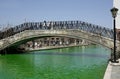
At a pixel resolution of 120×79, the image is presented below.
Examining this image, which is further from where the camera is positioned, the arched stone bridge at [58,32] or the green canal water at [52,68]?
the arched stone bridge at [58,32]

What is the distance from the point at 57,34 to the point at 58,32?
25cm

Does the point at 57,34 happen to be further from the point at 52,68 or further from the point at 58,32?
the point at 52,68

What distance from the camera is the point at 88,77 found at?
16.7 meters

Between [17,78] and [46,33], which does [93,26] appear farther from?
[17,78]

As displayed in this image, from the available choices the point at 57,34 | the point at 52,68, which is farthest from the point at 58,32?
the point at 52,68

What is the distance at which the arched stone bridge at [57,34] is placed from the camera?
29769 mm

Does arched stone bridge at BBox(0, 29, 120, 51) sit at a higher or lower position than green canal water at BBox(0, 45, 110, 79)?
higher

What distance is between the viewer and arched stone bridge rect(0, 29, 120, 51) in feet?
97.7

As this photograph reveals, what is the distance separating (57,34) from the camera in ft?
110

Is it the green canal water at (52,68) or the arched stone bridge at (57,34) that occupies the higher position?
the arched stone bridge at (57,34)

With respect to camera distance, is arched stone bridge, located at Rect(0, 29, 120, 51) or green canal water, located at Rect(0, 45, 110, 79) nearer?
green canal water, located at Rect(0, 45, 110, 79)

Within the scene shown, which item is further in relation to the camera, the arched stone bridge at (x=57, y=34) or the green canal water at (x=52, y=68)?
the arched stone bridge at (x=57, y=34)

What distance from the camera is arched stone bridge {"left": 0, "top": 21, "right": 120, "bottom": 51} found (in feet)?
97.6

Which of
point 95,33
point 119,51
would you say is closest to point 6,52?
point 95,33
